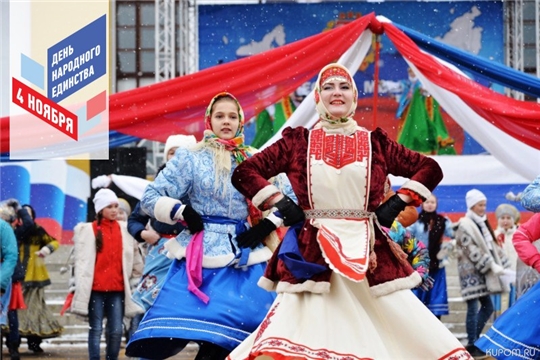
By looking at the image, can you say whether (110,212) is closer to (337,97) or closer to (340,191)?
(337,97)

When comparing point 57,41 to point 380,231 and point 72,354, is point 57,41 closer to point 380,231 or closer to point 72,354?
point 72,354

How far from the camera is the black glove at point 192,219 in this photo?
6.42 m

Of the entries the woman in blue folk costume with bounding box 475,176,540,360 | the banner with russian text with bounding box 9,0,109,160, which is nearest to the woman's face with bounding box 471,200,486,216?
the banner with russian text with bounding box 9,0,109,160

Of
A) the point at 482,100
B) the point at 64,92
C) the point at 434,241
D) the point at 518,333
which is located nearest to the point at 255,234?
the point at 518,333

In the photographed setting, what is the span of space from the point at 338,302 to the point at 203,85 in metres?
3.67

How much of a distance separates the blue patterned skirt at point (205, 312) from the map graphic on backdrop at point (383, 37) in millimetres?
14550

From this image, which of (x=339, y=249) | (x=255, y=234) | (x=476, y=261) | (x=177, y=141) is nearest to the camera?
(x=339, y=249)

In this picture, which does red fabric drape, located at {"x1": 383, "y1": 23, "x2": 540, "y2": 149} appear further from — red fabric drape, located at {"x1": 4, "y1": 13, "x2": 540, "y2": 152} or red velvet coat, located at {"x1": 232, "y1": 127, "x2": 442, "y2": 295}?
red velvet coat, located at {"x1": 232, "y1": 127, "x2": 442, "y2": 295}

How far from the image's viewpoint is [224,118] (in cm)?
670

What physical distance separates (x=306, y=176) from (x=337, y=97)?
44 centimetres

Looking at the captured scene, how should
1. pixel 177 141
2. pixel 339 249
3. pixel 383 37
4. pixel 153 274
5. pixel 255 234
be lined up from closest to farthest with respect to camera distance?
1. pixel 339 249
2. pixel 255 234
3. pixel 153 274
4. pixel 177 141
5. pixel 383 37

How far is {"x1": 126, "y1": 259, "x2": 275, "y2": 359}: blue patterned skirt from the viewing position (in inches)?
246

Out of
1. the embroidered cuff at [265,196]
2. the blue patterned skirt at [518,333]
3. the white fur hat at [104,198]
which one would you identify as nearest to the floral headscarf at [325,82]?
the embroidered cuff at [265,196]

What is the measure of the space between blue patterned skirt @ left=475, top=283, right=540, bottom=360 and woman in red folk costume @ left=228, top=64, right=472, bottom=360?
129cm
